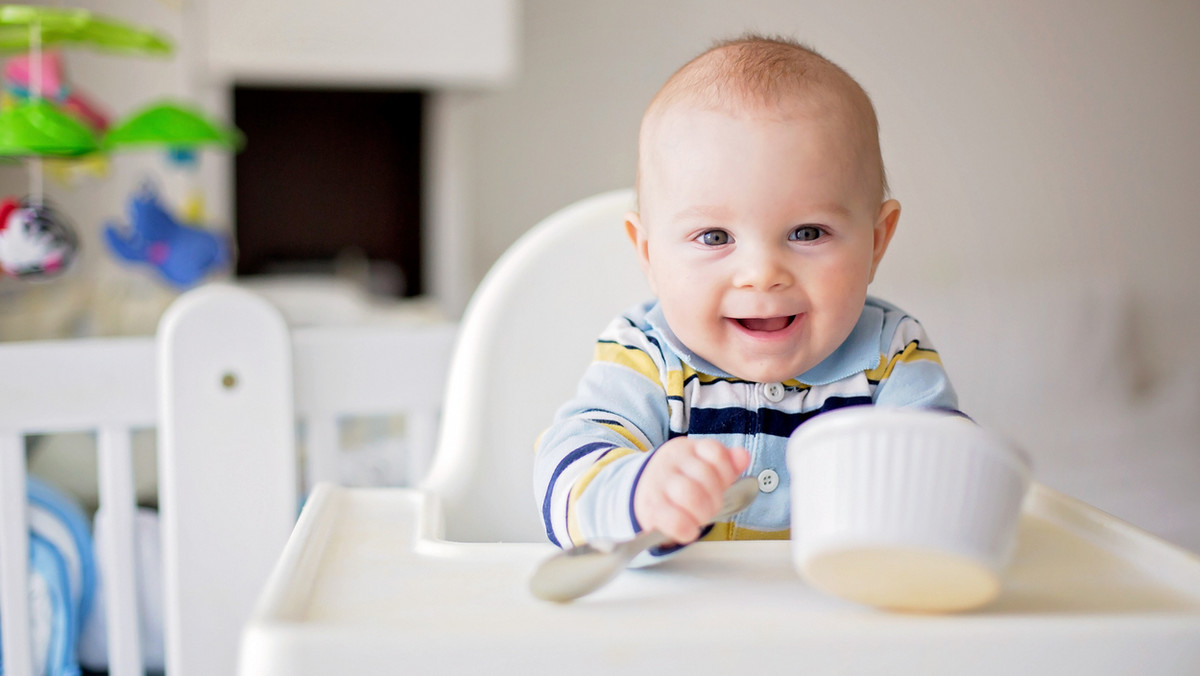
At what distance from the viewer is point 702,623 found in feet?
1.06

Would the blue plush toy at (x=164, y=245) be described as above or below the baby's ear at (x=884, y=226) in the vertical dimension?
below

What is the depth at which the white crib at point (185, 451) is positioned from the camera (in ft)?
2.43

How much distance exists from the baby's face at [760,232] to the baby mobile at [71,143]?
0.66 metres

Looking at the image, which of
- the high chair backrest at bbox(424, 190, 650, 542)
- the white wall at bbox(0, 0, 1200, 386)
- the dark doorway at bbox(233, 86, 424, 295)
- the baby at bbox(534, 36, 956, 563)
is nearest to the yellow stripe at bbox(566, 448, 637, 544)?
the baby at bbox(534, 36, 956, 563)

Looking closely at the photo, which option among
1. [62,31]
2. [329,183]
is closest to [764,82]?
[62,31]

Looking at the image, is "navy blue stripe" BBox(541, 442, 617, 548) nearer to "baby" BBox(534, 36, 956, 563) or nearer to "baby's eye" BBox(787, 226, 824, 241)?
"baby" BBox(534, 36, 956, 563)

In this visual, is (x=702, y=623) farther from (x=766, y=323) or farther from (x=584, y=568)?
(x=766, y=323)

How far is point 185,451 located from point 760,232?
1.63 feet

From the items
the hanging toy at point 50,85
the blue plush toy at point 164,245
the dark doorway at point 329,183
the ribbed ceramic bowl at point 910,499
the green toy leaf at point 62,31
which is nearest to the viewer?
the ribbed ceramic bowl at point 910,499

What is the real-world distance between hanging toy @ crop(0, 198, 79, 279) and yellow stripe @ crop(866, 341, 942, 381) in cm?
76

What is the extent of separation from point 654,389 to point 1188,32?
247 centimetres

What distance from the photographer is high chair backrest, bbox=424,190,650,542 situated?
2.38ft

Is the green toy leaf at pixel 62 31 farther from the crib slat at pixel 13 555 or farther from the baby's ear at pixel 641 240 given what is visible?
the baby's ear at pixel 641 240

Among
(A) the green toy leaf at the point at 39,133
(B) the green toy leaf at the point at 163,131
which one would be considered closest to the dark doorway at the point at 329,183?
(B) the green toy leaf at the point at 163,131
